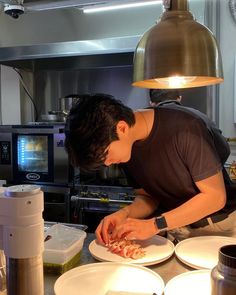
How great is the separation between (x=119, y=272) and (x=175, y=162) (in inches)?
18.9

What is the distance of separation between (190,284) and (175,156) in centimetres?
51

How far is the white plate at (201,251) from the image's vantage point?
3.50 ft

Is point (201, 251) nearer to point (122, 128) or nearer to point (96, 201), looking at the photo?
point (122, 128)

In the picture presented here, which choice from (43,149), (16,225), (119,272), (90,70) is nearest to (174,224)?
(119,272)

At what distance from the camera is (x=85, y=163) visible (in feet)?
3.78

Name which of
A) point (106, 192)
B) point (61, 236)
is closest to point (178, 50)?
point (61, 236)

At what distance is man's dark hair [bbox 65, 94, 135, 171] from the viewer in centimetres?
109

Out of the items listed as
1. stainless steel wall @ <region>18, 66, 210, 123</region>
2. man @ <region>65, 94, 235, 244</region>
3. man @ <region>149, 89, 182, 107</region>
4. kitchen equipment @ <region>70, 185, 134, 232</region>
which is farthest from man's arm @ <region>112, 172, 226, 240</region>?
stainless steel wall @ <region>18, 66, 210, 123</region>

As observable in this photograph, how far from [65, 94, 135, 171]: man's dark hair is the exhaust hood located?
4.56 feet

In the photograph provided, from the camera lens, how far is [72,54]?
264 centimetres

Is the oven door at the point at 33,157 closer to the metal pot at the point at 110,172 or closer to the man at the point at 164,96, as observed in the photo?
the metal pot at the point at 110,172

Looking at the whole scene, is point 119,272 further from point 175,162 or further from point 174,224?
point 175,162

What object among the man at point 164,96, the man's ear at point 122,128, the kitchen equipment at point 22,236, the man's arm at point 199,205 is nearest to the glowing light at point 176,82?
the man's ear at point 122,128

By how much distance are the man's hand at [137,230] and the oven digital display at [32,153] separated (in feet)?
4.93
